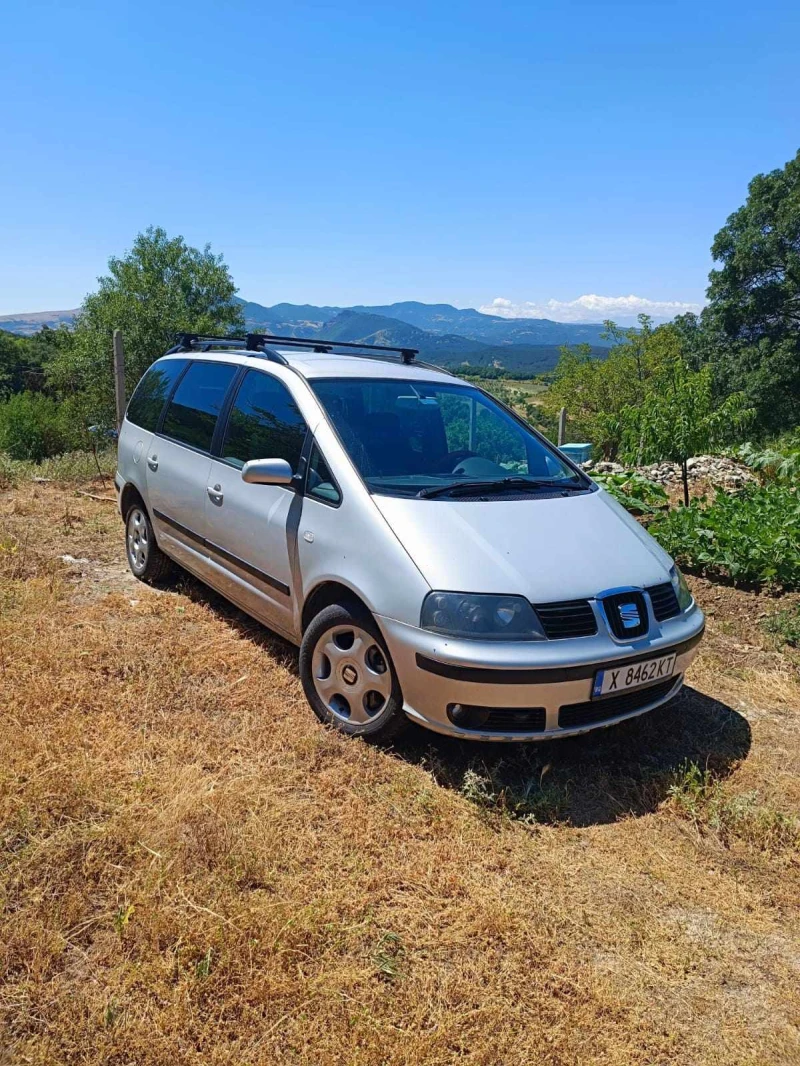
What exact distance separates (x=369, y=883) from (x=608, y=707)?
122 cm

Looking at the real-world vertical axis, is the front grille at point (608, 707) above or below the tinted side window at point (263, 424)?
below

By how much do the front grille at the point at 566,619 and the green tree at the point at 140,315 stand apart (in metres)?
19.7

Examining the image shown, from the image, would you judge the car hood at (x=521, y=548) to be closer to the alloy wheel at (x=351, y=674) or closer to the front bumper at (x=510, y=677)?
the front bumper at (x=510, y=677)

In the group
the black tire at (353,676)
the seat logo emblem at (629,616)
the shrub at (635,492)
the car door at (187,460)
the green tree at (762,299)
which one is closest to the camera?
the seat logo emblem at (629,616)

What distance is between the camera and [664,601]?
3172mm

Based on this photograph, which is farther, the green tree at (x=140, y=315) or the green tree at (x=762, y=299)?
the green tree at (x=762, y=299)

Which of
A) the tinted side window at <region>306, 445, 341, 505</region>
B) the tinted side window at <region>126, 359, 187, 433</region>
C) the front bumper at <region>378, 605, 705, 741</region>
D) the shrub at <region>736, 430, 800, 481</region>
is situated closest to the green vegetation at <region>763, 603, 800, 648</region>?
the front bumper at <region>378, 605, 705, 741</region>

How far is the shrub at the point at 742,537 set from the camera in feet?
18.0

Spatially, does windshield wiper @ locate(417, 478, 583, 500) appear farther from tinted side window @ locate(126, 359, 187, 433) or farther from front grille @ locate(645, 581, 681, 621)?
tinted side window @ locate(126, 359, 187, 433)

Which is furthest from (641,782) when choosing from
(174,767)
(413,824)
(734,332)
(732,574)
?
(734,332)

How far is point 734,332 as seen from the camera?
1361 inches

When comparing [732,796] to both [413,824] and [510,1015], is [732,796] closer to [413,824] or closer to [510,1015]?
[413,824]

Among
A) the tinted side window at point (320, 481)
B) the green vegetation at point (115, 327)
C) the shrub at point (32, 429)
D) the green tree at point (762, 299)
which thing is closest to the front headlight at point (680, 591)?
the tinted side window at point (320, 481)

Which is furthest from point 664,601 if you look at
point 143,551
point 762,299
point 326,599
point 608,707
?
point 762,299
